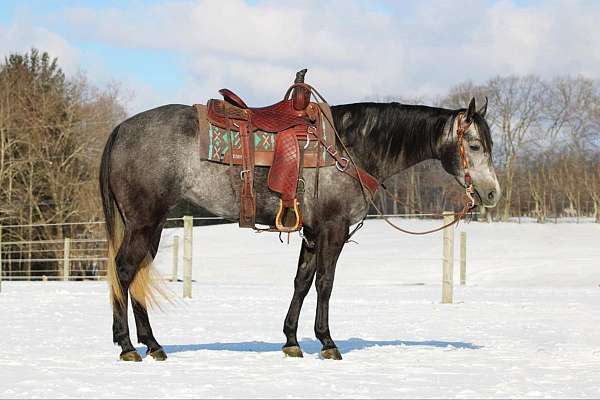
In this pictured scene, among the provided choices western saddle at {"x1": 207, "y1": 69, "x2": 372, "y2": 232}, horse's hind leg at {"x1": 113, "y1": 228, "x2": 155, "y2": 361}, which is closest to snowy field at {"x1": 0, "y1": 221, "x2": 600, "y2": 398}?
horse's hind leg at {"x1": 113, "y1": 228, "x2": 155, "y2": 361}

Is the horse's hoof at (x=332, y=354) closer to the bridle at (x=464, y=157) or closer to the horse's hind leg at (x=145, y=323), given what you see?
the horse's hind leg at (x=145, y=323)

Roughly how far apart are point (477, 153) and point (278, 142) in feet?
4.76

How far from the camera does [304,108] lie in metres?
6.05

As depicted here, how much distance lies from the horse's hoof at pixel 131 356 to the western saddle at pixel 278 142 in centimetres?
114

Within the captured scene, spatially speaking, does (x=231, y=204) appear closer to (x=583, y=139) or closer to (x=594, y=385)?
(x=594, y=385)

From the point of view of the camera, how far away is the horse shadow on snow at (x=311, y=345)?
6.46 m

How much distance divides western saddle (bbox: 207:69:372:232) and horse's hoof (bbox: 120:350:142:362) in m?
→ 1.14

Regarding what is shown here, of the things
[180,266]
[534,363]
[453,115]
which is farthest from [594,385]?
[180,266]

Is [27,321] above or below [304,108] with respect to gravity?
below

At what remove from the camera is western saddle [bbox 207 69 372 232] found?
5.80 meters

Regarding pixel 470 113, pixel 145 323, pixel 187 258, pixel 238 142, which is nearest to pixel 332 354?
pixel 145 323

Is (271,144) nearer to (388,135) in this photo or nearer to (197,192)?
(197,192)

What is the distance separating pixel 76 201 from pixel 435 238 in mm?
13238

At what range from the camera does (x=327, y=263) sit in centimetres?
588
